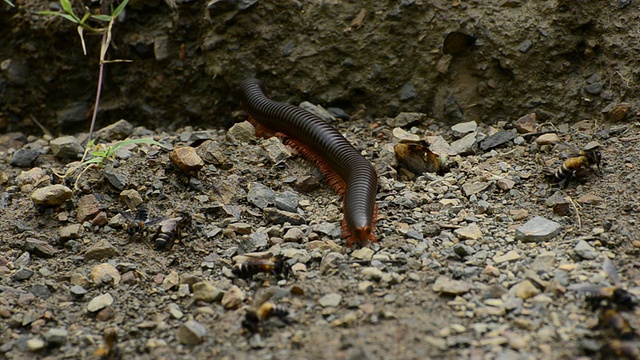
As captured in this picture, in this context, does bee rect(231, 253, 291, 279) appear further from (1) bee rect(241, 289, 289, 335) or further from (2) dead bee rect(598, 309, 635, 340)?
(2) dead bee rect(598, 309, 635, 340)

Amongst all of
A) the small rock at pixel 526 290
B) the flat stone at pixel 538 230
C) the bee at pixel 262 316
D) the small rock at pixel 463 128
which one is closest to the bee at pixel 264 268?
the bee at pixel 262 316

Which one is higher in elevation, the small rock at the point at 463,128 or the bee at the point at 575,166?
the bee at the point at 575,166

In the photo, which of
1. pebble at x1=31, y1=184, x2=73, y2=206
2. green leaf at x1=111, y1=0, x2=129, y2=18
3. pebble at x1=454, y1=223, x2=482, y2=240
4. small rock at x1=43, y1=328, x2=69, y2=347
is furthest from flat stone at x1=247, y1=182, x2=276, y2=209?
green leaf at x1=111, y1=0, x2=129, y2=18

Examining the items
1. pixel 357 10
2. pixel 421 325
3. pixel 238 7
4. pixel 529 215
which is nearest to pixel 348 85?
pixel 357 10

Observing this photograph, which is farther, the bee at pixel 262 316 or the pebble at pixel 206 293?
the pebble at pixel 206 293

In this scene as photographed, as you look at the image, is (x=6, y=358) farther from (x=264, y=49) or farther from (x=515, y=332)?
(x=264, y=49)

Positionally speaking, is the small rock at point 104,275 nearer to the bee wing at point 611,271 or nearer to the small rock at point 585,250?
the small rock at point 585,250
